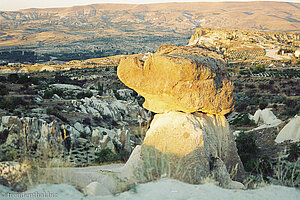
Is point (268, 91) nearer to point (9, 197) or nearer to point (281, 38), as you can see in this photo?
point (9, 197)

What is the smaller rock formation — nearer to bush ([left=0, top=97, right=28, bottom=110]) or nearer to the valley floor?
the valley floor

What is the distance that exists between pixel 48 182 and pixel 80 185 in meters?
0.46

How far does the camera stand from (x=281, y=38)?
10731 centimetres

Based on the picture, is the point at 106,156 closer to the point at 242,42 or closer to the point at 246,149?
the point at 246,149

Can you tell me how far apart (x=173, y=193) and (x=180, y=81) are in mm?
2322

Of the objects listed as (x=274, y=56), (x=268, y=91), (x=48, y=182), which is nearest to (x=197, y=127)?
(x=48, y=182)

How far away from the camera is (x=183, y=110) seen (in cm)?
584

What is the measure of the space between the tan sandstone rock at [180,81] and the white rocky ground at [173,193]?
193 centimetres

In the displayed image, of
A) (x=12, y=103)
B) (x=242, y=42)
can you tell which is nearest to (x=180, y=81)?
(x=12, y=103)

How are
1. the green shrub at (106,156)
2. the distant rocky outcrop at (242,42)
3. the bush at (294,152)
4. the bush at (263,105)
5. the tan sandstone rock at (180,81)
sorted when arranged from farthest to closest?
the distant rocky outcrop at (242,42) < the bush at (263,105) < the bush at (294,152) < the green shrub at (106,156) < the tan sandstone rock at (180,81)

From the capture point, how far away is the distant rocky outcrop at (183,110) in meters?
5.16

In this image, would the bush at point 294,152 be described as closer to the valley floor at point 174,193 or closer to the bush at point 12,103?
the valley floor at point 174,193

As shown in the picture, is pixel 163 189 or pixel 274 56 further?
pixel 274 56

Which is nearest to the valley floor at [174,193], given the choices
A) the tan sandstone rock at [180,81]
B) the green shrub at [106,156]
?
the tan sandstone rock at [180,81]
